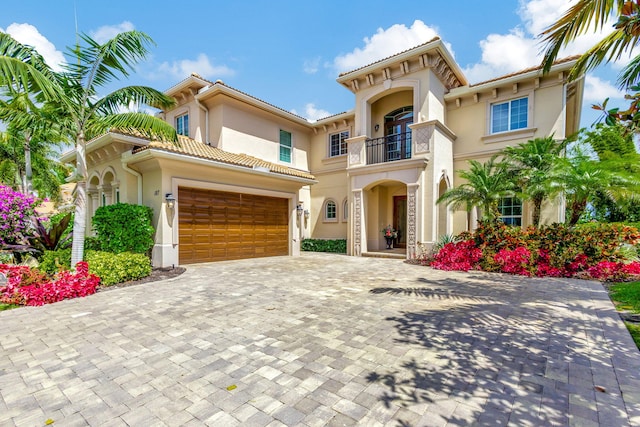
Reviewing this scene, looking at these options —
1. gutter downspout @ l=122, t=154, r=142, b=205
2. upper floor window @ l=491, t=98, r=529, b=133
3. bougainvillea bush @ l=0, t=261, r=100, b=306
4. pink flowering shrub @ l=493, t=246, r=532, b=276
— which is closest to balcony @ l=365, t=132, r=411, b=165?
upper floor window @ l=491, t=98, r=529, b=133

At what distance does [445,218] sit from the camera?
43.8 feet

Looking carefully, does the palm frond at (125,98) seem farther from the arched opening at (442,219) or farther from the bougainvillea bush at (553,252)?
the arched opening at (442,219)

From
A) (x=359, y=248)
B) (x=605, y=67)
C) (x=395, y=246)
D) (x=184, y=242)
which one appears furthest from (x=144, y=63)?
(x=395, y=246)

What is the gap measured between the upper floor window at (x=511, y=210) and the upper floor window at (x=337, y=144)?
29.6 feet

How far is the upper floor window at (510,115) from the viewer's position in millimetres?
12685

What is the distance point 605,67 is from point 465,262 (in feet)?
23.8

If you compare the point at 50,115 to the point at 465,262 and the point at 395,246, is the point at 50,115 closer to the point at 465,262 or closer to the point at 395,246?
the point at 465,262

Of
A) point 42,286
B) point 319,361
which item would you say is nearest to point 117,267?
point 42,286

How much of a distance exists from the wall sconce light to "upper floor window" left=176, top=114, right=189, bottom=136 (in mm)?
7119

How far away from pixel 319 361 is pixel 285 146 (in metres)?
15.3

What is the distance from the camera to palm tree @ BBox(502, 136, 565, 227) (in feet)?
31.0

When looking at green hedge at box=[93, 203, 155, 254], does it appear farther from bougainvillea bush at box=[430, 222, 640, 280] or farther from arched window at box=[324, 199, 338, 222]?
bougainvillea bush at box=[430, 222, 640, 280]

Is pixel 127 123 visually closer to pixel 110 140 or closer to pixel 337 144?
pixel 110 140

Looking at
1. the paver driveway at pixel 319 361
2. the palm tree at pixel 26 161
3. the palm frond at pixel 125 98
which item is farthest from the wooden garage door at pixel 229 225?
the palm tree at pixel 26 161
